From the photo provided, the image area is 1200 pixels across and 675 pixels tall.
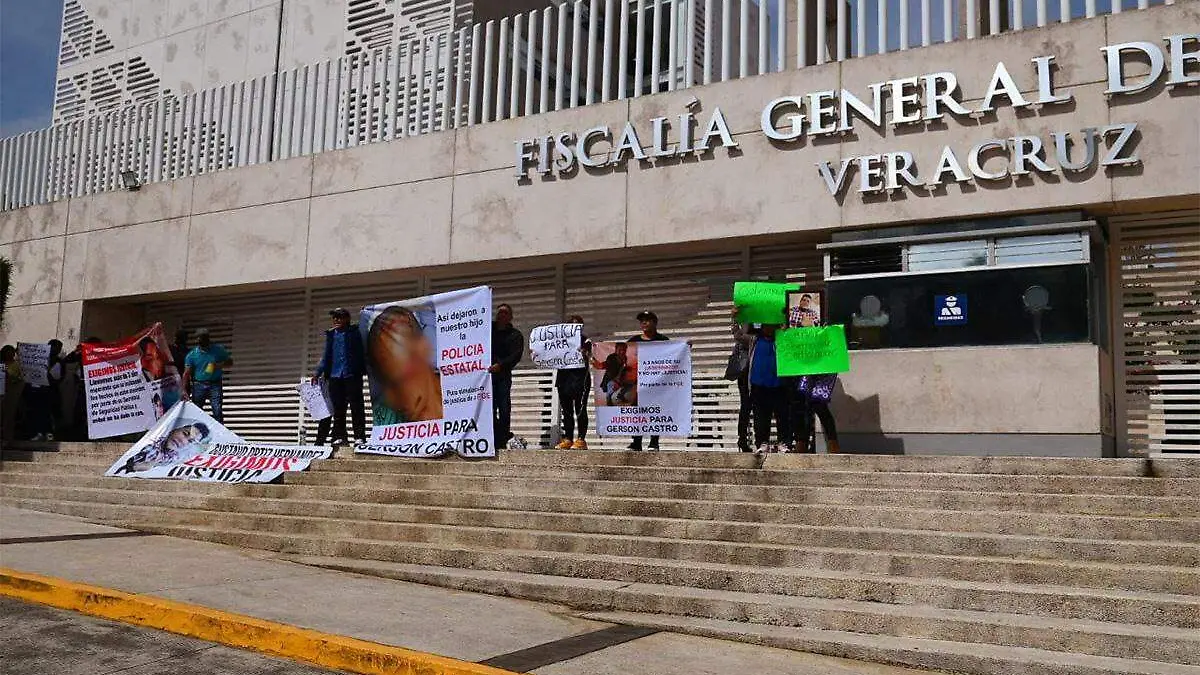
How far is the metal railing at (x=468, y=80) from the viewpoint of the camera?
12469 mm

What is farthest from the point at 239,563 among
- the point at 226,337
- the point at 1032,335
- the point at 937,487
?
the point at 226,337

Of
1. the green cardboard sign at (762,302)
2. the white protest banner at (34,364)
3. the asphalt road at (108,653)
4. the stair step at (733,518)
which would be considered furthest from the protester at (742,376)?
the white protest banner at (34,364)

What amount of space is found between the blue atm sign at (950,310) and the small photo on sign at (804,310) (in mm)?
1432

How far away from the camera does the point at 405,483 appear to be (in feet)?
34.3

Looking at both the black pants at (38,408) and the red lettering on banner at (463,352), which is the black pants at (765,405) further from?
the black pants at (38,408)

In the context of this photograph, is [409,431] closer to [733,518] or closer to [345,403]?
[345,403]

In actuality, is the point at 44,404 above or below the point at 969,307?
below

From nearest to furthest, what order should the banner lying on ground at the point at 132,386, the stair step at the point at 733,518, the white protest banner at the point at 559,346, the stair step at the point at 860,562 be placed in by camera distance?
the stair step at the point at 860,562 < the stair step at the point at 733,518 < the white protest banner at the point at 559,346 < the banner lying on ground at the point at 132,386

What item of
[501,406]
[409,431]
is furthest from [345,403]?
[501,406]

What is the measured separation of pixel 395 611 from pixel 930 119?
7852 millimetres

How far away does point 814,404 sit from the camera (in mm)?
10656

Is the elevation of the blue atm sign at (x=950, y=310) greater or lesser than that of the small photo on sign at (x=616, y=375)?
greater

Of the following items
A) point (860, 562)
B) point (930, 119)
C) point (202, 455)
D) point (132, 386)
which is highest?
point (930, 119)

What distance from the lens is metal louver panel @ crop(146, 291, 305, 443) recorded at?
1670 centimetres
